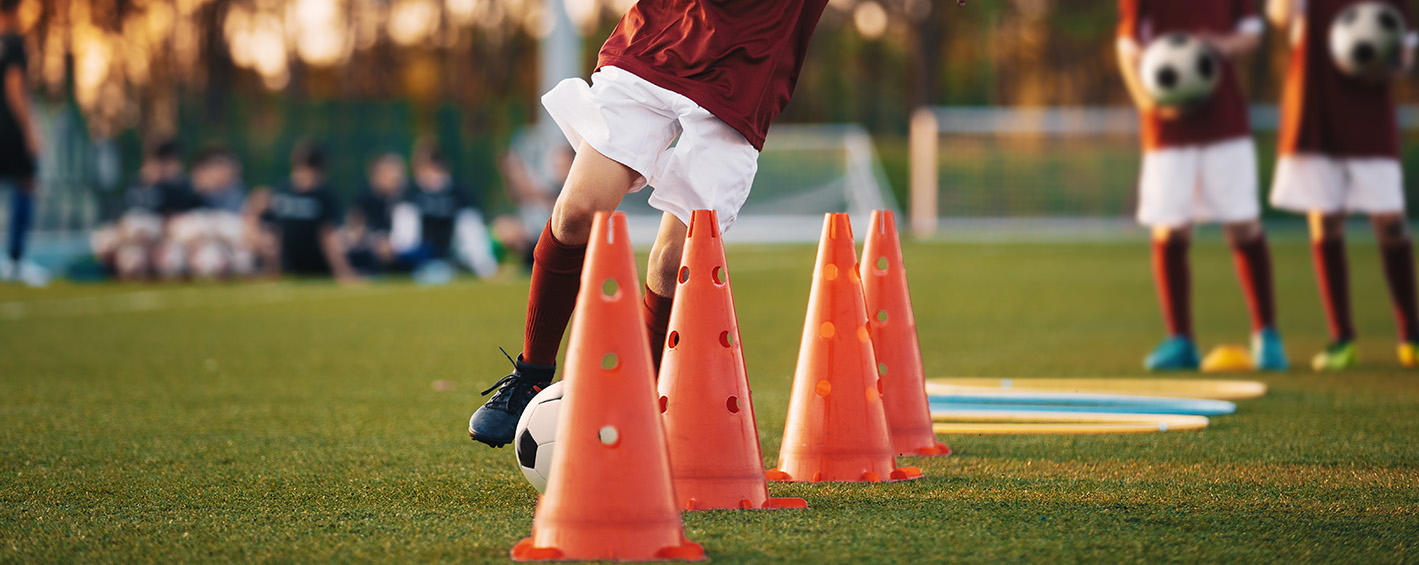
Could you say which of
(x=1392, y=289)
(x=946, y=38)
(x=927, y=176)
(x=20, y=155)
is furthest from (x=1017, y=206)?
(x=1392, y=289)

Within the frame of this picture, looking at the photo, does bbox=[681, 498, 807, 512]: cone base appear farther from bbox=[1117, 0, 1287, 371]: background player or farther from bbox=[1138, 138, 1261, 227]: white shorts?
bbox=[1138, 138, 1261, 227]: white shorts

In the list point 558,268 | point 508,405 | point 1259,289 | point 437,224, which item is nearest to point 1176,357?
point 1259,289

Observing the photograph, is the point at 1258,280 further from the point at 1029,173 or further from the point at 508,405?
the point at 1029,173

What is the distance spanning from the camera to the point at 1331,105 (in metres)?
6.67

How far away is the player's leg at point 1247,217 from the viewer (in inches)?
259

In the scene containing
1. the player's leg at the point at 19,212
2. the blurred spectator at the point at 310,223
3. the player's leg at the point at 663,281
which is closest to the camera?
the player's leg at the point at 663,281

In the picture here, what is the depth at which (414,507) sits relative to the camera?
336 centimetres

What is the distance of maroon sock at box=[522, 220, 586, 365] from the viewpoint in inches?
144

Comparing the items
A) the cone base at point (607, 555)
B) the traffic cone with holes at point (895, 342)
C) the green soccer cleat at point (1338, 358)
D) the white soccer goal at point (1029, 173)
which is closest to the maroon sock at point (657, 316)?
the traffic cone with holes at point (895, 342)

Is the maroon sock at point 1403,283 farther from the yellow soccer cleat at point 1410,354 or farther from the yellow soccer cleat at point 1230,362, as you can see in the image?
the yellow soccer cleat at point 1230,362

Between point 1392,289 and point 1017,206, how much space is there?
68.5 feet

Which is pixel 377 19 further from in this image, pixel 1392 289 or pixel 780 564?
pixel 780 564

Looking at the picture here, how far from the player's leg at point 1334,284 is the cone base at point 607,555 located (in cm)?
462

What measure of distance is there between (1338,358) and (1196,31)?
1553mm
